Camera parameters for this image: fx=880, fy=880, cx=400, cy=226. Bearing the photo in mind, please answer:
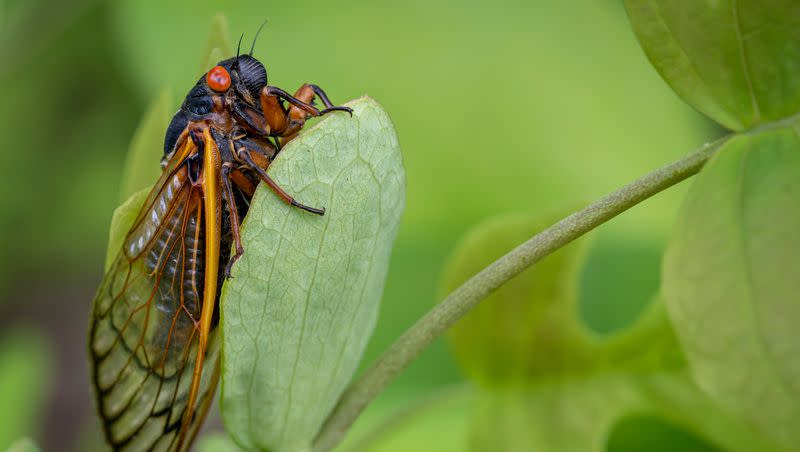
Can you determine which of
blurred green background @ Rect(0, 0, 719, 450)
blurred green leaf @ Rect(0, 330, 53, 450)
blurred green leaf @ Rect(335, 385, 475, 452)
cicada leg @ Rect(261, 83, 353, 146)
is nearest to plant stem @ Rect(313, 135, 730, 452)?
cicada leg @ Rect(261, 83, 353, 146)

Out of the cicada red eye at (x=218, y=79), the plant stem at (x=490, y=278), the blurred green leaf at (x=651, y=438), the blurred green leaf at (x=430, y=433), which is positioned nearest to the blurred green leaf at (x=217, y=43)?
the cicada red eye at (x=218, y=79)

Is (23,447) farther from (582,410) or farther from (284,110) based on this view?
(582,410)

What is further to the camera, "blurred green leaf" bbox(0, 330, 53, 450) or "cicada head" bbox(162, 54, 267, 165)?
"blurred green leaf" bbox(0, 330, 53, 450)

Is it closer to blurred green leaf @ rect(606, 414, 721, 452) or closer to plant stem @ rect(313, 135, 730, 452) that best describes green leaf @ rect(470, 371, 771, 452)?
blurred green leaf @ rect(606, 414, 721, 452)

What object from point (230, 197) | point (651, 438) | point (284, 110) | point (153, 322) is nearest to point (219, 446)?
point (153, 322)

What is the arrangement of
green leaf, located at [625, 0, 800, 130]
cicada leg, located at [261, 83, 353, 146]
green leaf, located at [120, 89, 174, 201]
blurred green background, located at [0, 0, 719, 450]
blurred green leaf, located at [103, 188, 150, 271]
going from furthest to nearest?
blurred green background, located at [0, 0, 719, 450], cicada leg, located at [261, 83, 353, 146], green leaf, located at [120, 89, 174, 201], blurred green leaf, located at [103, 188, 150, 271], green leaf, located at [625, 0, 800, 130]

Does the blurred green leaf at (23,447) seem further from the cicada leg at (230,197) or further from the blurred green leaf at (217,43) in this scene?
the blurred green leaf at (217,43)
